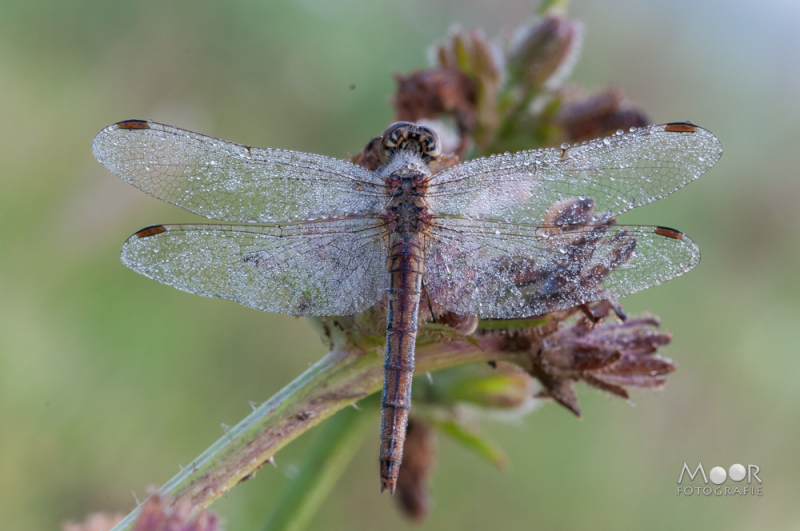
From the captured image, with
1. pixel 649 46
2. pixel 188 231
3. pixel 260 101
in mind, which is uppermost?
pixel 649 46

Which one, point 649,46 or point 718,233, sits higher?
point 649,46

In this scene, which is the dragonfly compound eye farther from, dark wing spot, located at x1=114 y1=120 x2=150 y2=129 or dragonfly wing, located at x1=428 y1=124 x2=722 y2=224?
dark wing spot, located at x1=114 y1=120 x2=150 y2=129

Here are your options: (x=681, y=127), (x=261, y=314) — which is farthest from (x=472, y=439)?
(x=261, y=314)

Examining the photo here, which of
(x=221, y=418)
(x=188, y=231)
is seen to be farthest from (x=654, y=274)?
(x=221, y=418)

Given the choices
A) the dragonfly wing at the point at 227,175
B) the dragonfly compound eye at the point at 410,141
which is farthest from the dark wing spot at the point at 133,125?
the dragonfly compound eye at the point at 410,141

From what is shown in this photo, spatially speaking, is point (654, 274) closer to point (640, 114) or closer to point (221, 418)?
point (640, 114)

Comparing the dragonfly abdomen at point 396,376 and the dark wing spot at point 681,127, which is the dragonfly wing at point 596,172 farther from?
the dragonfly abdomen at point 396,376

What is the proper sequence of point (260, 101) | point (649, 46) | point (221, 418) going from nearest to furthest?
point (221, 418), point (260, 101), point (649, 46)
